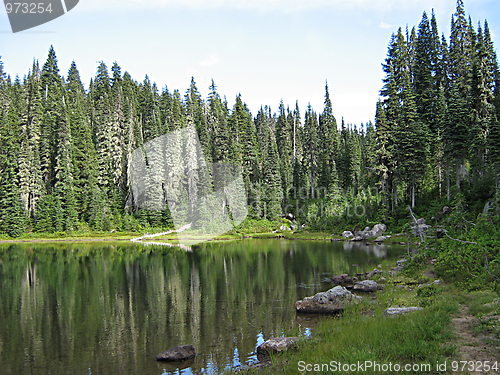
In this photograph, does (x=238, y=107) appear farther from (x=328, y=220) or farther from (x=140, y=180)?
(x=328, y=220)

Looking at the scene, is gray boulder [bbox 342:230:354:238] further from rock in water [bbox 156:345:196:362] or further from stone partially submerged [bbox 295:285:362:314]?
rock in water [bbox 156:345:196:362]

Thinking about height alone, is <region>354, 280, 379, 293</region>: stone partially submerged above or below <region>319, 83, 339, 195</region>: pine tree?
below

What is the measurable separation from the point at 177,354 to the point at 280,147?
87.3 metres

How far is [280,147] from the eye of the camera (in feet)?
324

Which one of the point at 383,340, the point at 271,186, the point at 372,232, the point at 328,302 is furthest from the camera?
the point at 271,186

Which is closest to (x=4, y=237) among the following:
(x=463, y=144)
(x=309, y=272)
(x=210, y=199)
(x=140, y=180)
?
(x=140, y=180)

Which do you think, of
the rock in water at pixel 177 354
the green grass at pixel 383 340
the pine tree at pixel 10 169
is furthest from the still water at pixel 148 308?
the pine tree at pixel 10 169

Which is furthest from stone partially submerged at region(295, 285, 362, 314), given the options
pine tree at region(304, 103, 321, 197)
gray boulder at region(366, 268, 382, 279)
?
pine tree at region(304, 103, 321, 197)

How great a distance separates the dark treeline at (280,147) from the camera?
48562mm

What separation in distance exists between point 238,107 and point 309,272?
5582 cm

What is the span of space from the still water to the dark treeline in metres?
18.5

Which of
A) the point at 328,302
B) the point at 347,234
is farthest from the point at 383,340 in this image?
the point at 347,234

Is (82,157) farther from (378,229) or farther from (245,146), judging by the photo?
(378,229)

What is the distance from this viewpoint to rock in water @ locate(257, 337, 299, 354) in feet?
43.3
